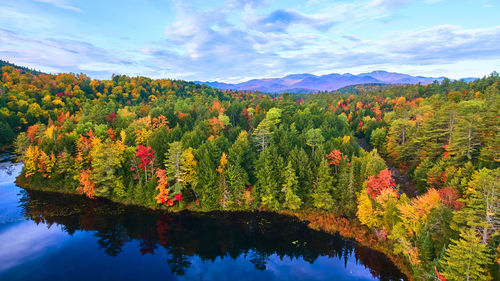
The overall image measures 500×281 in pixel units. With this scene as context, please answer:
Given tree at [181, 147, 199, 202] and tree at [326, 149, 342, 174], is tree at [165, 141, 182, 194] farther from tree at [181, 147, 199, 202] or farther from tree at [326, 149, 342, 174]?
tree at [326, 149, 342, 174]

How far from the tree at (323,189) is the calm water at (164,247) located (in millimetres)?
6205

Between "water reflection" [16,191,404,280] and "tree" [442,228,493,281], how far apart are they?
1097cm

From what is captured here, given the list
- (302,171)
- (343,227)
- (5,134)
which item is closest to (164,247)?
(302,171)

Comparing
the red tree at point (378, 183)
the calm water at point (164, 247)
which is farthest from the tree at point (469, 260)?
the red tree at point (378, 183)

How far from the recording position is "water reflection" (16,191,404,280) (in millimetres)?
36312

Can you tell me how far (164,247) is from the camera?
4119cm

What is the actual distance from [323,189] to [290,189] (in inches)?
267

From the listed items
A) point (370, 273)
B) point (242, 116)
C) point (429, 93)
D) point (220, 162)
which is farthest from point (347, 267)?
point (429, 93)

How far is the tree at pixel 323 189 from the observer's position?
163 ft

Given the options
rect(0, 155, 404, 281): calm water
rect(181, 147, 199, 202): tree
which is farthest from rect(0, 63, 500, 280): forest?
rect(0, 155, 404, 281): calm water

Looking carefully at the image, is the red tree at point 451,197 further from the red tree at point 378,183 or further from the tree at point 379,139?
the tree at point 379,139

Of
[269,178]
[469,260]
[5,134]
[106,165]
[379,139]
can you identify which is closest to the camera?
[469,260]

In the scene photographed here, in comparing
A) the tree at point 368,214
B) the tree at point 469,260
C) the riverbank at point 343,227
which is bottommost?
the riverbank at point 343,227

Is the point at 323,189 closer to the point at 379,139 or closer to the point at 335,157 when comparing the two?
the point at 335,157
